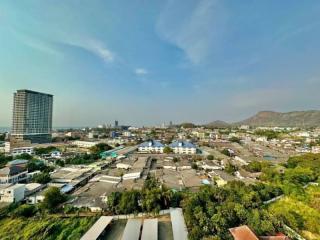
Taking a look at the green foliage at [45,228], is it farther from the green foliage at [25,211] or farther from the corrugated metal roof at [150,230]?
the corrugated metal roof at [150,230]

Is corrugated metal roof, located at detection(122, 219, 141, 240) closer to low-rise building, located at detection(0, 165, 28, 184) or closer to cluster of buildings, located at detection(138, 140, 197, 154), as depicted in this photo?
low-rise building, located at detection(0, 165, 28, 184)

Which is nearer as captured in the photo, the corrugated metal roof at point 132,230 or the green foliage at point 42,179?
the corrugated metal roof at point 132,230

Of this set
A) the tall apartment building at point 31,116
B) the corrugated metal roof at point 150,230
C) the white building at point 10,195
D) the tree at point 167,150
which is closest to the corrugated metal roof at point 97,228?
the corrugated metal roof at point 150,230

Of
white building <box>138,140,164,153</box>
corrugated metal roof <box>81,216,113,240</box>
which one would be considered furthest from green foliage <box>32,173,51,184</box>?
white building <box>138,140,164,153</box>

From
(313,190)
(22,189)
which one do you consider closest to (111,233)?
(22,189)

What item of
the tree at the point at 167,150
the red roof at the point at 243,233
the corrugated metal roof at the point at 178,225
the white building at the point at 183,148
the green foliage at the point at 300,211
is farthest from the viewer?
the white building at the point at 183,148

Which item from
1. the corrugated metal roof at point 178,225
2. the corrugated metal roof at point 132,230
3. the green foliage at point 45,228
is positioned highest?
the corrugated metal roof at point 178,225

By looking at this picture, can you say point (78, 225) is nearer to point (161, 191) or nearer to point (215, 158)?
point (161, 191)
